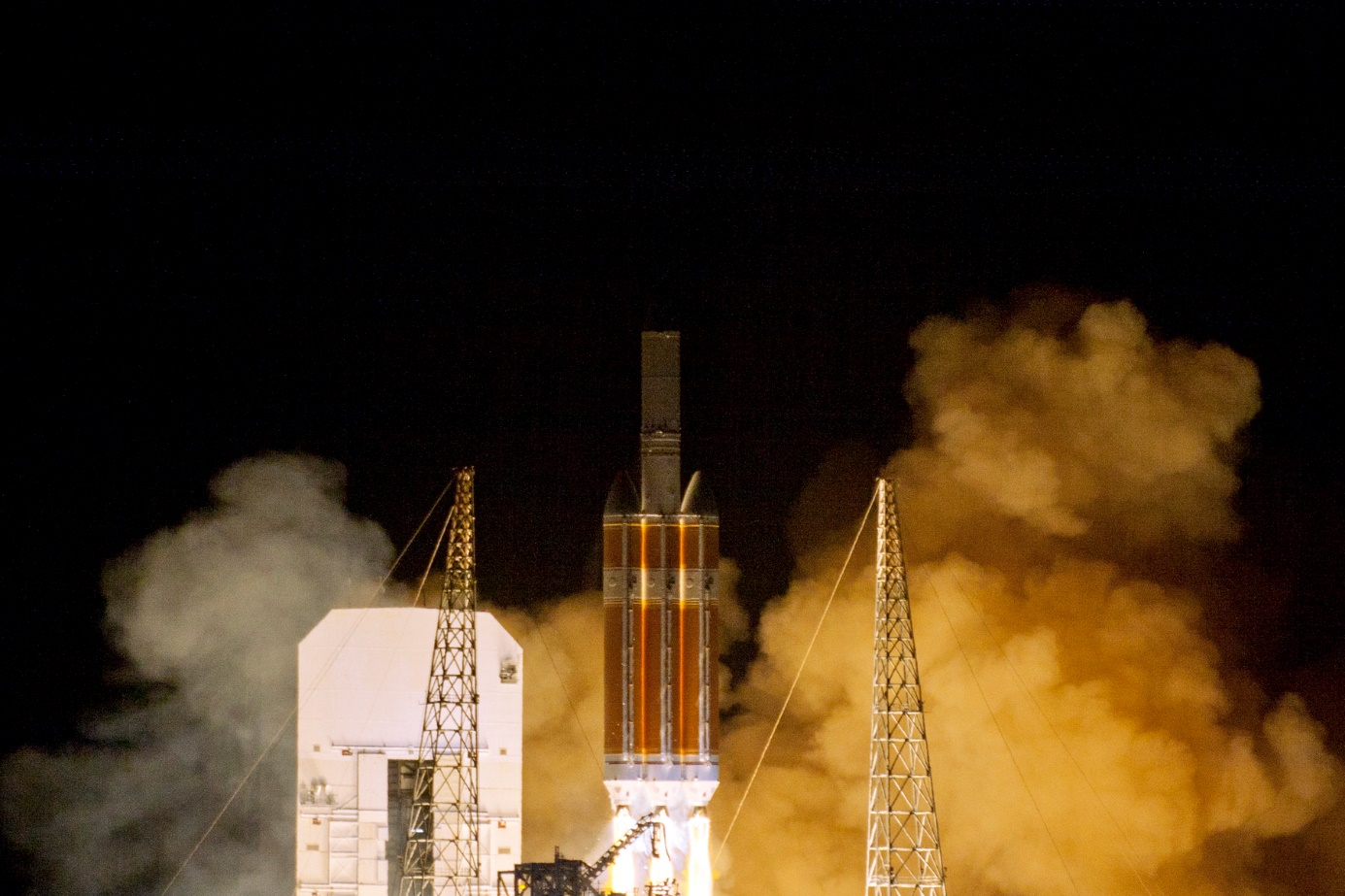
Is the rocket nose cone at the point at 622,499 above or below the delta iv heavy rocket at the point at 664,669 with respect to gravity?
above

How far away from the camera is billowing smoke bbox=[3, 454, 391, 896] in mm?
39656

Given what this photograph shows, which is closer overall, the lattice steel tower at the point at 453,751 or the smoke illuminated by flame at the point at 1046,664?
the lattice steel tower at the point at 453,751

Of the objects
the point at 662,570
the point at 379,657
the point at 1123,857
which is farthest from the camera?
the point at 1123,857

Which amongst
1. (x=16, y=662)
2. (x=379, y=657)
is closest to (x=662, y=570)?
(x=379, y=657)

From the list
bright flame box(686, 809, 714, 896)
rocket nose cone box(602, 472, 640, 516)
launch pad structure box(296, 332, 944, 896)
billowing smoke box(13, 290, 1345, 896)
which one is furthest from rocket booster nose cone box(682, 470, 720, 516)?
billowing smoke box(13, 290, 1345, 896)

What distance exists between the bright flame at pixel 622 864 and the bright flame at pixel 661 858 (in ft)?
1.19

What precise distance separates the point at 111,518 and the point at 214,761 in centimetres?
502

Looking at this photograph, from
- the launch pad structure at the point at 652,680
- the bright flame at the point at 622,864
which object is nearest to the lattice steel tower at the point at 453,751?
the launch pad structure at the point at 652,680

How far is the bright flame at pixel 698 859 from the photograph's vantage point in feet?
107

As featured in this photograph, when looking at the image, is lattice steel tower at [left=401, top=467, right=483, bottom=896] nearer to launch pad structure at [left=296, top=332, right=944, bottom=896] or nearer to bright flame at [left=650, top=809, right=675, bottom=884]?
launch pad structure at [left=296, top=332, right=944, bottom=896]

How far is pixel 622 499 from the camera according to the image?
33156mm

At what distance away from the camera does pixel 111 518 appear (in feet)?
131

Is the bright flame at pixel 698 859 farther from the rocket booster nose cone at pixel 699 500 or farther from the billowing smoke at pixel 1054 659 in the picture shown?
the billowing smoke at pixel 1054 659

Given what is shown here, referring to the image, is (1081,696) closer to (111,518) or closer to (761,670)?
(761,670)
